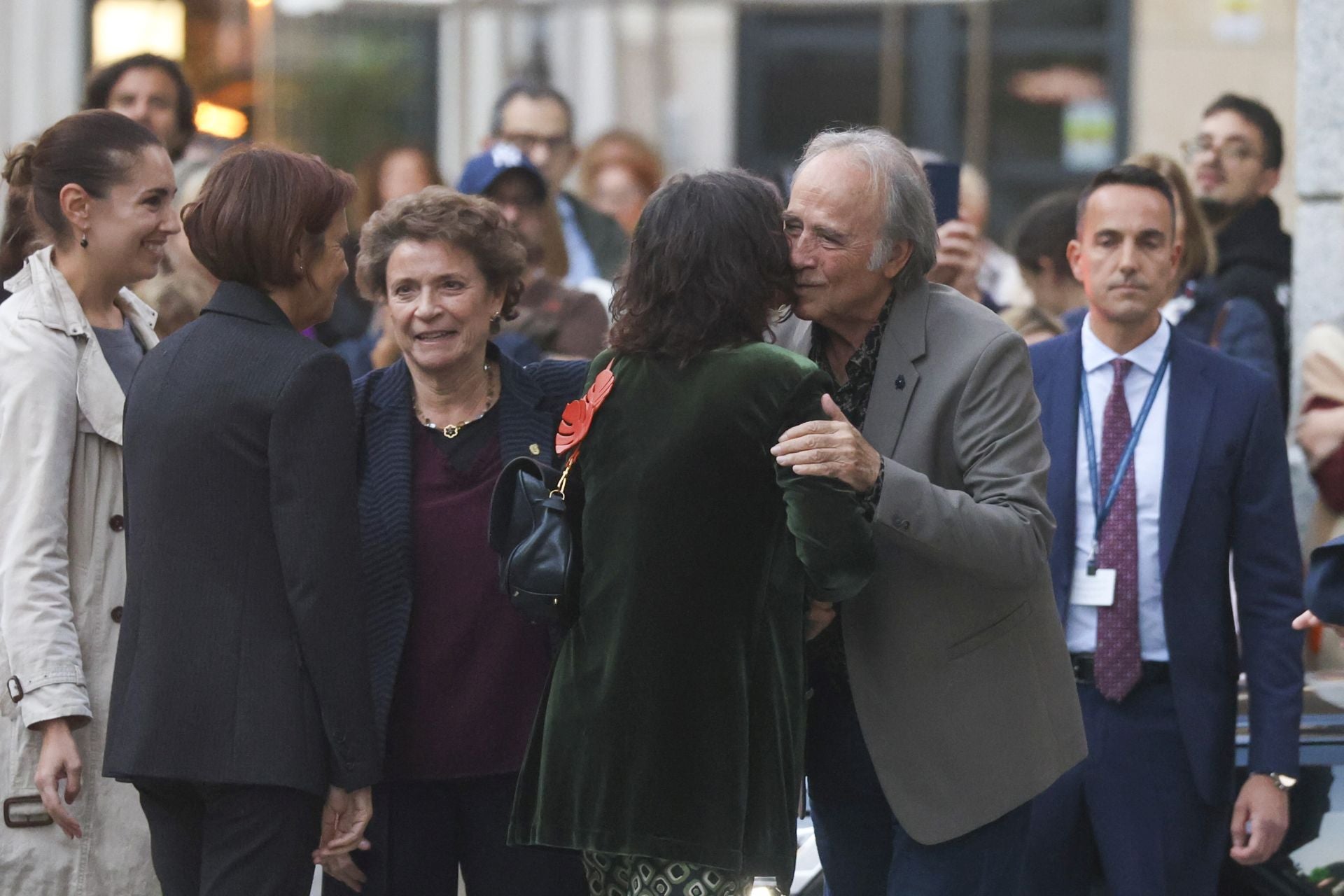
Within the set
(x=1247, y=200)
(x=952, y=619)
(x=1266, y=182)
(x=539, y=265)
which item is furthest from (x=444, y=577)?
(x=1266, y=182)

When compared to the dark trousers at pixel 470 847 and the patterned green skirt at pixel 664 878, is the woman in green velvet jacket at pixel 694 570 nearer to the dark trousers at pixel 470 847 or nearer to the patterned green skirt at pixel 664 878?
the patterned green skirt at pixel 664 878

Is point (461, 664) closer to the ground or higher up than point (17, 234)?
closer to the ground

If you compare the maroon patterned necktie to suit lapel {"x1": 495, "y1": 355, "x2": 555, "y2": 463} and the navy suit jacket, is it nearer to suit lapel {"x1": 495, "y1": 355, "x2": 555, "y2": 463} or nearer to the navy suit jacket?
the navy suit jacket

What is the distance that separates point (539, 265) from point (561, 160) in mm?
1414

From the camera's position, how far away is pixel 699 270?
3025mm

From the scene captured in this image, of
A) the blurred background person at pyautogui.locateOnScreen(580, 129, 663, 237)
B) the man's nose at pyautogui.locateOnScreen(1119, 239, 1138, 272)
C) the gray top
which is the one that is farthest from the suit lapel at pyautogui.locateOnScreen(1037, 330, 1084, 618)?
the blurred background person at pyautogui.locateOnScreen(580, 129, 663, 237)

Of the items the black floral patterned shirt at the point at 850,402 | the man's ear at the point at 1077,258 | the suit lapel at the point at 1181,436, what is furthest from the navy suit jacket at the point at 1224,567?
the black floral patterned shirt at the point at 850,402

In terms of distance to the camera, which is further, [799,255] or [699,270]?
[799,255]

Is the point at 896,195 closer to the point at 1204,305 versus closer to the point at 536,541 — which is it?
the point at 536,541

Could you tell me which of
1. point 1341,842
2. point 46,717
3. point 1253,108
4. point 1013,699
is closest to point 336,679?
point 46,717

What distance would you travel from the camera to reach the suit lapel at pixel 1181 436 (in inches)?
155

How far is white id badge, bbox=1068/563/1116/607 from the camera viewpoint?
3955mm

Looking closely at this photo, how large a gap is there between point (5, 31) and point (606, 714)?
33.0ft

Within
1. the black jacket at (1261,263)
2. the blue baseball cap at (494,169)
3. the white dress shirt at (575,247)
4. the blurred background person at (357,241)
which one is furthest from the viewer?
the white dress shirt at (575,247)
